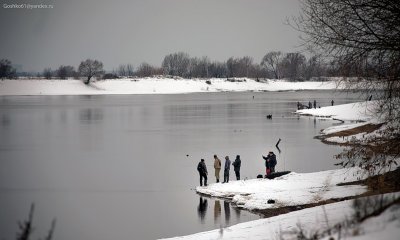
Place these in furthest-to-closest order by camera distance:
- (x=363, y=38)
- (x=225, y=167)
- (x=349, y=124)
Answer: (x=349, y=124) → (x=225, y=167) → (x=363, y=38)

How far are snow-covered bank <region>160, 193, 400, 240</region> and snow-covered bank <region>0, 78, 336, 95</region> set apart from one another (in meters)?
144

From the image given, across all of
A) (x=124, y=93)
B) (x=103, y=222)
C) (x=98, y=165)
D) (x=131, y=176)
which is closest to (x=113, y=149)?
(x=98, y=165)

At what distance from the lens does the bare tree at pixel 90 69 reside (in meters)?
176

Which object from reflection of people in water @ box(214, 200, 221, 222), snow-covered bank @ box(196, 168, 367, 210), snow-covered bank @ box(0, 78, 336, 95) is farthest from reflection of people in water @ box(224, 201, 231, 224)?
snow-covered bank @ box(0, 78, 336, 95)

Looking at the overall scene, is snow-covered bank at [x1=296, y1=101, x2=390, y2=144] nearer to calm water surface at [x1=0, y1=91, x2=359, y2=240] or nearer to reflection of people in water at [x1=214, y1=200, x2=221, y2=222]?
calm water surface at [x1=0, y1=91, x2=359, y2=240]

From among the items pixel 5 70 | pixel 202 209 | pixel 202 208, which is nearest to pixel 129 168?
pixel 202 208

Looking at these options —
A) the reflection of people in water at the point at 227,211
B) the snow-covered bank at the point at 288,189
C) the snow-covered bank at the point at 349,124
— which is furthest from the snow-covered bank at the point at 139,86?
the reflection of people in water at the point at 227,211

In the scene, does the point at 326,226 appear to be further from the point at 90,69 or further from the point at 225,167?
the point at 90,69

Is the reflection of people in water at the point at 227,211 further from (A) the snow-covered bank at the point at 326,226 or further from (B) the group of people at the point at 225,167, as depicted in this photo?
(A) the snow-covered bank at the point at 326,226

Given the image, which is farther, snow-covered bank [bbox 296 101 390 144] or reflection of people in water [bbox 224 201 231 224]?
snow-covered bank [bbox 296 101 390 144]

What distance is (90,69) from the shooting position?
577 feet

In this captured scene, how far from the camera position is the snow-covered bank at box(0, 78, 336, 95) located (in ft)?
506

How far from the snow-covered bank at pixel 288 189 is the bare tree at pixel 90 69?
157m

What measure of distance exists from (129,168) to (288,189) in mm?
12199
